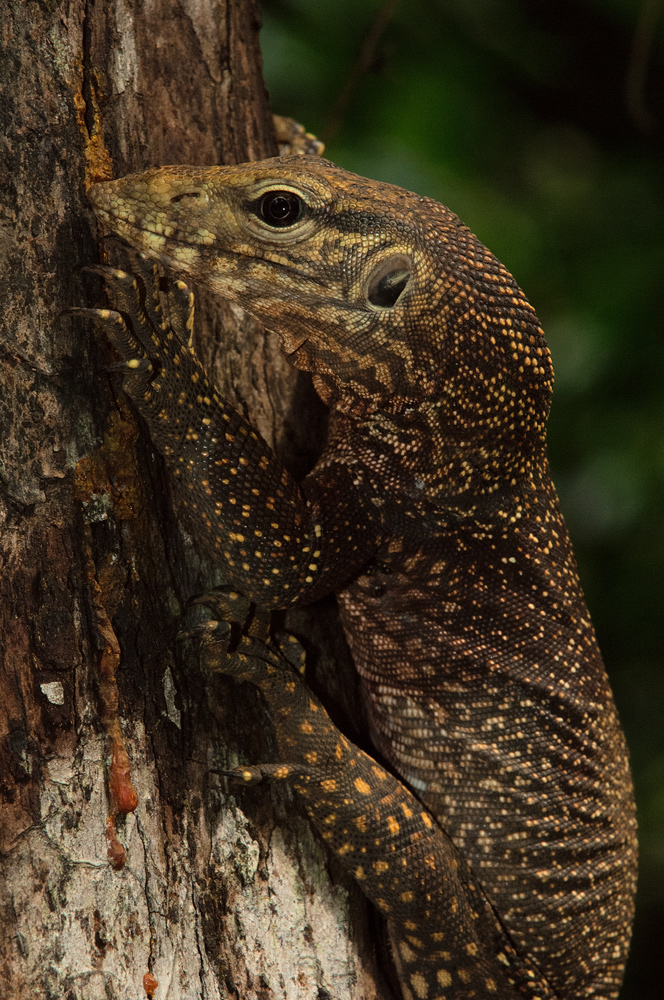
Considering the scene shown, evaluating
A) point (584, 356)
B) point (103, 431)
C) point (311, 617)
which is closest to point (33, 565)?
point (103, 431)

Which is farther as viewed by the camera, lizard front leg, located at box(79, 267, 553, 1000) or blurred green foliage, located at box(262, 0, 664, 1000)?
blurred green foliage, located at box(262, 0, 664, 1000)

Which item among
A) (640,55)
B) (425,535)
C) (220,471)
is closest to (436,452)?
(425,535)

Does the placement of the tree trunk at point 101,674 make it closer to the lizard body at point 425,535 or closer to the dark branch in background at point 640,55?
the lizard body at point 425,535

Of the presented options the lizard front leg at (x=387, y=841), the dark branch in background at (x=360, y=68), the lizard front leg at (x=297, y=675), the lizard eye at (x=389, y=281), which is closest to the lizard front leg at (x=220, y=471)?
the lizard front leg at (x=297, y=675)

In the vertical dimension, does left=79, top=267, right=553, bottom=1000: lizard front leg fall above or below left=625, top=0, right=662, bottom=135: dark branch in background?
below

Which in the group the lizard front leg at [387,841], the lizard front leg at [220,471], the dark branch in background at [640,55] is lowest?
the lizard front leg at [387,841]

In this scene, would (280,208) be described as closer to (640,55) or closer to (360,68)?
(360,68)

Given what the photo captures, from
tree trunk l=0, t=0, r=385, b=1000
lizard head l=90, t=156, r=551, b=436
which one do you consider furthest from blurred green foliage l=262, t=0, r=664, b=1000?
tree trunk l=0, t=0, r=385, b=1000

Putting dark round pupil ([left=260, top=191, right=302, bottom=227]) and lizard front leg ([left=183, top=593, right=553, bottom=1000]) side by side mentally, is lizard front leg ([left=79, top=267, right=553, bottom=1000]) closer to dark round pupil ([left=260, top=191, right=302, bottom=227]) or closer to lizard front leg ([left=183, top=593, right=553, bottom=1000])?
lizard front leg ([left=183, top=593, right=553, bottom=1000])
